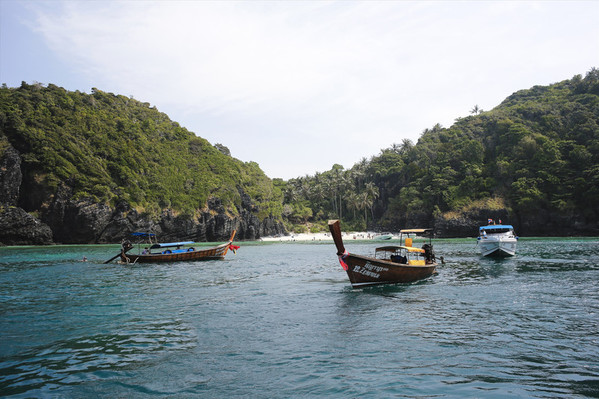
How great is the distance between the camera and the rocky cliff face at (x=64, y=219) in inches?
2299

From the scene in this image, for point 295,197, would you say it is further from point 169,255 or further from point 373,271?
point 373,271

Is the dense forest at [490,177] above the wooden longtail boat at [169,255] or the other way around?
above

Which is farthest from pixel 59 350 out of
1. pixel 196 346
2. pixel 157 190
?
pixel 157 190

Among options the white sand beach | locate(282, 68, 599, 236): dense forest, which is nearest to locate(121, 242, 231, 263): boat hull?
the white sand beach

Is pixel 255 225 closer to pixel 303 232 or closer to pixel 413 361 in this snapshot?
pixel 303 232

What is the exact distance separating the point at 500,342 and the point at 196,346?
8.99 m

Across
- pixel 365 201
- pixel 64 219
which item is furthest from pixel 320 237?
pixel 64 219

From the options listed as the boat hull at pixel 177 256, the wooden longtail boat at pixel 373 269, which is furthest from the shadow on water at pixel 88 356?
the boat hull at pixel 177 256

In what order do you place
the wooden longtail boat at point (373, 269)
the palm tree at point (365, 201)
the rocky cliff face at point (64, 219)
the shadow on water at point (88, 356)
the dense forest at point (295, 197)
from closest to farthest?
the shadow on water at point (88, 356), the wooden longtail boat at point (373, 269), the rocky cliff face at point (64, 219), the dense forest at point (295, 197), the palm tree at point (365, 201)

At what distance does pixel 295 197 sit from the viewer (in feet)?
417

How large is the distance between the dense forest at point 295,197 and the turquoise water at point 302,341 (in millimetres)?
53054

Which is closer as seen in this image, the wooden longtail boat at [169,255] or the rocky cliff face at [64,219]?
the wooden longtail boat at [169,255]

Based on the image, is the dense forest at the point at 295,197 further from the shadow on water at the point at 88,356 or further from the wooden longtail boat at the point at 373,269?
the shadow on water at the point at 88,356

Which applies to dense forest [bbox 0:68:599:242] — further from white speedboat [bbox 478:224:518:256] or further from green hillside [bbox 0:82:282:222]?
white speedboat [bbox 478:224:518:256]
